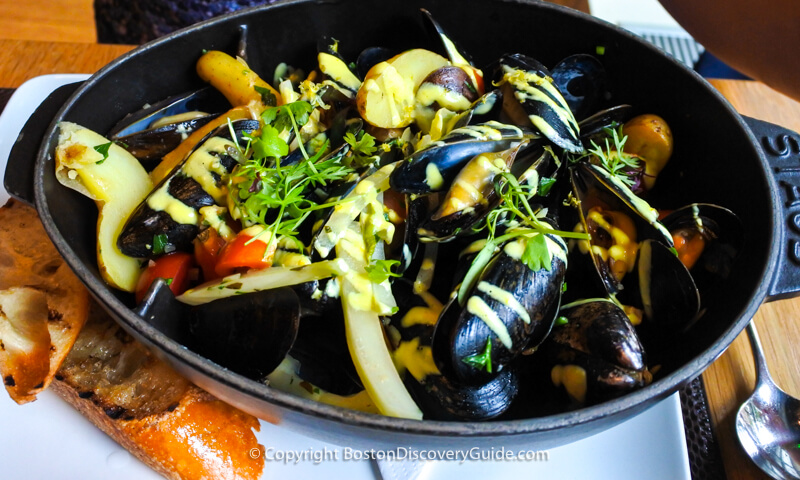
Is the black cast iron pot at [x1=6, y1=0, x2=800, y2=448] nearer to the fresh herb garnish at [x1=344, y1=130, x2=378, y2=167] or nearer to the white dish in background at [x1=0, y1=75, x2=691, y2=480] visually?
the white dish in background at [x1=0, y1=75, x2=691, y2=480]

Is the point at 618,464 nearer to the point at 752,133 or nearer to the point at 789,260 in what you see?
the point at 789,260

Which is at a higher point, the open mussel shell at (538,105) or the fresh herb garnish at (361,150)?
the open mussel shell at (538,105)

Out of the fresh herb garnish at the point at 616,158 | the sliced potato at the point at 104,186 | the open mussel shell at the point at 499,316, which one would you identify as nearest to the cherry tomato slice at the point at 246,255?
the sliced potato at the point at 104,186

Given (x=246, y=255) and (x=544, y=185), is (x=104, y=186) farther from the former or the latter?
(x=544, y=185)

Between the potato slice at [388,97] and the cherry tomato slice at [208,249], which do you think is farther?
the potato slice at [388,97]

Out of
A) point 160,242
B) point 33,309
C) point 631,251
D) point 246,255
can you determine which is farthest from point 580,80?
point 33,309

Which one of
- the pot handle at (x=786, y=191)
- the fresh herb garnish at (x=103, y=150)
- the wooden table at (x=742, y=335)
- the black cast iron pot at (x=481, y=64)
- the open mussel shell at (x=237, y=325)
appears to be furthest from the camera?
the wooden table at (x=742, y=335)

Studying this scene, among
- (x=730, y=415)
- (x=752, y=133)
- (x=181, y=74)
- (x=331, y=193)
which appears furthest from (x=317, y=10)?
(x=730, y=415)

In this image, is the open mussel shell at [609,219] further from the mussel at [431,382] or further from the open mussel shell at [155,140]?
the open mussel shell at [155,140]
